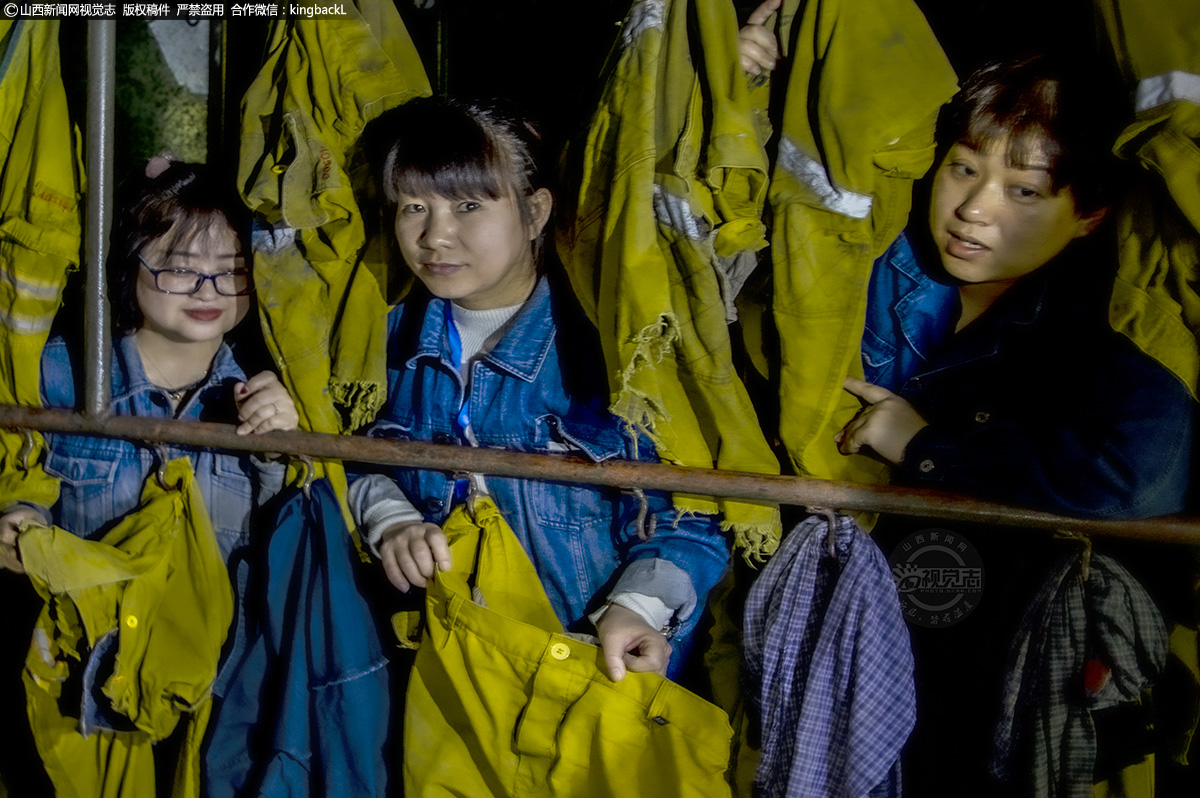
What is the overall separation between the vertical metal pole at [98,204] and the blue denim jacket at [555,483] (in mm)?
410

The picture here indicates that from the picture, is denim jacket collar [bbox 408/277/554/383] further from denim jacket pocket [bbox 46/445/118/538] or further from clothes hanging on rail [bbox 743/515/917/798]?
denim jacket pocket [bbox 46/445/118/538]

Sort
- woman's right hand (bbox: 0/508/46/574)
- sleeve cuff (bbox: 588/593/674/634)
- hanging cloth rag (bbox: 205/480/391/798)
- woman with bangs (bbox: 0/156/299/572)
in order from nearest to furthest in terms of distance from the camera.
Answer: sleeve cuff (bbox: 588/593/674/634) < hanging cloth rag (bbox: 205/480/391/798) < woman's right hand (bbox: 0/508/46/574) < woman with bangs (bbox: 0/156/299/572)

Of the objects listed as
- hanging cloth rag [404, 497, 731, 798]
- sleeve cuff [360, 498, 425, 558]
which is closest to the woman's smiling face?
sleeve cuff [360, 498, 425, 558]

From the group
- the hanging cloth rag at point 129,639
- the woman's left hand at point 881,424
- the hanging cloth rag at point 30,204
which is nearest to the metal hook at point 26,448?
the hanging cloth rag at point 30,204

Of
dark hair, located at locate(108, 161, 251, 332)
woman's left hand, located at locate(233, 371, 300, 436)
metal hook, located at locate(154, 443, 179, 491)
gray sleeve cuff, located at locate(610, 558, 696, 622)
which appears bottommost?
gray sleeve cuff, located at locate(610, 558, 696, 622)

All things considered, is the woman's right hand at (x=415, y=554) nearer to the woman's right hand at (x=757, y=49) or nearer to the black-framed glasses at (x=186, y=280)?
the black-framed glasses at (x=186, y=280)

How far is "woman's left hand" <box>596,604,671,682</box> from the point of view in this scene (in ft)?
3.70

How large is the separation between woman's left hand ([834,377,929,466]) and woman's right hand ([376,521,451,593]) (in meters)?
0.59

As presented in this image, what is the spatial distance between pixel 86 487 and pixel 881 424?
1.34 meters

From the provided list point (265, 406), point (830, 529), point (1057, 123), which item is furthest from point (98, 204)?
point (1057, 123)

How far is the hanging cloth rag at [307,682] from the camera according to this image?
1296 millimetres

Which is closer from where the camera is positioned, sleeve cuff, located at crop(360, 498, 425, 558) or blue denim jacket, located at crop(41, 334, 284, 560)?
sleeve cuff, located at crop(360, 498, 425, 558)

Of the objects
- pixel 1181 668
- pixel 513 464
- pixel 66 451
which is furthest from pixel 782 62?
pixel 66 451

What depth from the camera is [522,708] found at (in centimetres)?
119
